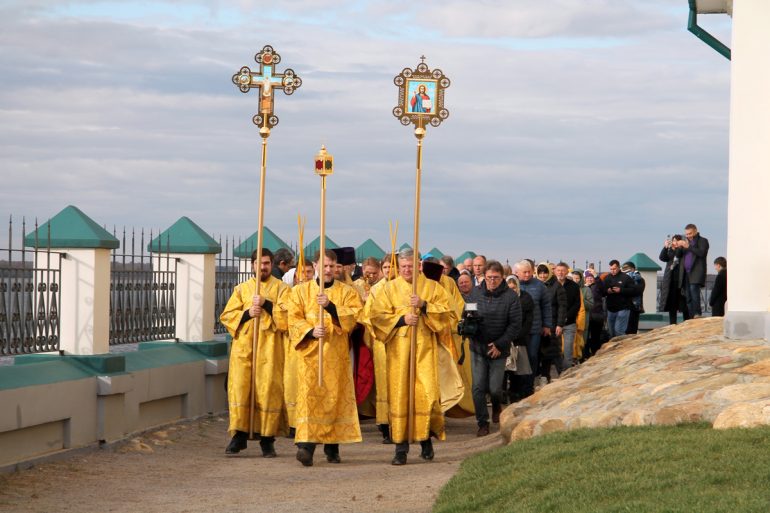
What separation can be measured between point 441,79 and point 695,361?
3.56 metres

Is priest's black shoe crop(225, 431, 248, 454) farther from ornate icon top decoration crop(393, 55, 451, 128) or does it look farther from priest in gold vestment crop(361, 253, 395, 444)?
ornate icon top decoration crop(393, 55, 451, 128)

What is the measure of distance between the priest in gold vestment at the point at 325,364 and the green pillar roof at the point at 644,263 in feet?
61.4

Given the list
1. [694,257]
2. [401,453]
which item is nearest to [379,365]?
[401,453]

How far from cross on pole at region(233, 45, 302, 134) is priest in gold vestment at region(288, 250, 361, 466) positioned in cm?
199

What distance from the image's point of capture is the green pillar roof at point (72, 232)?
1307 centimetres

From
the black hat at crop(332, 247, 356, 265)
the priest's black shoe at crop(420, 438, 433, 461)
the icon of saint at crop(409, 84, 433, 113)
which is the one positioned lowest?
the priest's black shoe at crop(420, 438, 433, 461)

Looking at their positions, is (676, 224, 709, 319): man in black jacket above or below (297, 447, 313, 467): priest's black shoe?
above

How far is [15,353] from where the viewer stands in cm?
1241

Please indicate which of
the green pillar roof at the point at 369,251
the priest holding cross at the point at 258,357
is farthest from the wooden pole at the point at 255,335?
the green pillar roof at the point at 369,251

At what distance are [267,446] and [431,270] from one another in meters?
2.21

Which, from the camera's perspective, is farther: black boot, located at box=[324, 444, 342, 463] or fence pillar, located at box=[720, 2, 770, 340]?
fence pillar, located at box=[720, 2, 770, 340]

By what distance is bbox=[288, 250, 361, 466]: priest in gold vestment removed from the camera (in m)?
12.3

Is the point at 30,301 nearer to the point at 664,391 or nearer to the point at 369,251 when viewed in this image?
the point at 664,391

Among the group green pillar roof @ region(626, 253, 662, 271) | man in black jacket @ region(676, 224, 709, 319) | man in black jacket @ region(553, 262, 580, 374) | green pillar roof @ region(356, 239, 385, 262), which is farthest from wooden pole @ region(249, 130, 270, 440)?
green pillar roof @ region(626, 253, 662, 271)
